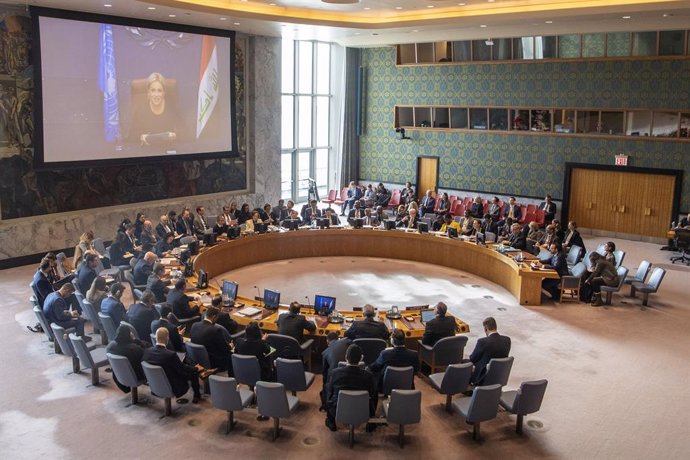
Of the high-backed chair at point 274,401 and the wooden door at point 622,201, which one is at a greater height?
the wooden door at point 622,201

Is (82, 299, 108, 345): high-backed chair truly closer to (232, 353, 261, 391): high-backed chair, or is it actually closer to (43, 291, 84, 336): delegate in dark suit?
(43, 291, 84, 336): delegate in dark suit

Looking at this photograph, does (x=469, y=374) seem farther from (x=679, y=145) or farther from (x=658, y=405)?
(x=679, y=145)

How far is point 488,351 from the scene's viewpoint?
25.3ft

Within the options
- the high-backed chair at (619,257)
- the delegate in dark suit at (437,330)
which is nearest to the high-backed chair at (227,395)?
the delegate in dark suit at (437,330)

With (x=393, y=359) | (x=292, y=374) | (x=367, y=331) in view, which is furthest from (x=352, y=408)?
(x=367, y=331)

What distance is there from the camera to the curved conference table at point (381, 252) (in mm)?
12445

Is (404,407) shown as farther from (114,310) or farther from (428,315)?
(114,310)

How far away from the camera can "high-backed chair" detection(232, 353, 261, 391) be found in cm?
743

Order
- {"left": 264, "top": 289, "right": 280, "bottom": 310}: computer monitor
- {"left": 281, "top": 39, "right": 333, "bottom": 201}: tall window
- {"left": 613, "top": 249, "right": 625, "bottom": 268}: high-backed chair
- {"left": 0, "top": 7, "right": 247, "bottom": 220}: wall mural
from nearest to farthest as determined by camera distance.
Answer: {"left": 264, "top": 289, "right": 280, "bottom": 310}: computer monitor < {"left": 613, "top": 249, "right": 625, "bottom": 268}: high-backed chair < {"left": 0, "top": 7, "right": 247, "bottom": 220}: wall mural < {"left": 281, "top": 39, "right": 333, "bottom": 201}: tall window

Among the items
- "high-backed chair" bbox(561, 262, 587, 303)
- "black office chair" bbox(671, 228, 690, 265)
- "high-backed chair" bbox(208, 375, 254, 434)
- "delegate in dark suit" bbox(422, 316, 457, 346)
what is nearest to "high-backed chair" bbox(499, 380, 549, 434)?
"delegate in dark suit" bbox(422, 316, 457, 346)

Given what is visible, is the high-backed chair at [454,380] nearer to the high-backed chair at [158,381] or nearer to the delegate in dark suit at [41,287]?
the high-backed chair at [158,381]

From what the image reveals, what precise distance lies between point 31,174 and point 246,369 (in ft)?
30.4

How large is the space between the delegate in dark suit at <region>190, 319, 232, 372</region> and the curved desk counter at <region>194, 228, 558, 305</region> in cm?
428

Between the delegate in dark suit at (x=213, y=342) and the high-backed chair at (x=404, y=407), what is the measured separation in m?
2.23
